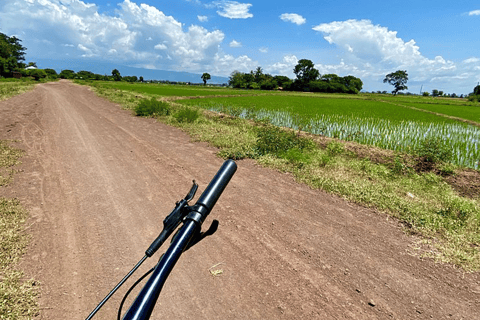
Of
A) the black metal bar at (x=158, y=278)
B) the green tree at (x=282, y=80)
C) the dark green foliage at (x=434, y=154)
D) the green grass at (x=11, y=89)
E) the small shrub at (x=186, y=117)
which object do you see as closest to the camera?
the black metal bar at (x=158, y=278)

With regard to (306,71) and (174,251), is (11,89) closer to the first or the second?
(174,251)

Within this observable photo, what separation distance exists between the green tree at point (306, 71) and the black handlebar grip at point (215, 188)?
92.5 m

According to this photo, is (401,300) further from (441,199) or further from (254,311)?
(441,199)

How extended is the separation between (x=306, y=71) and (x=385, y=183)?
91.7 metres

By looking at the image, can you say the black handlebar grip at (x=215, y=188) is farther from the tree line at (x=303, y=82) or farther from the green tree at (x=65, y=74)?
the green tree at (x=65, y=74)

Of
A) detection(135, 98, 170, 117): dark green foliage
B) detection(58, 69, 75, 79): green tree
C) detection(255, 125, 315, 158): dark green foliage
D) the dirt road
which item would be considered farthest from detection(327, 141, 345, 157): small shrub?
detection(58, 69, 75, 79): green tree

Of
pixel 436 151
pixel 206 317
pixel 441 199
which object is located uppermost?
pixel 436 151

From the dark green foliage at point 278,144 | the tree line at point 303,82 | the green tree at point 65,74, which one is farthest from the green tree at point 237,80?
the dark green foliage at point 278,144

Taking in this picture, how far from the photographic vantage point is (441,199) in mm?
5164

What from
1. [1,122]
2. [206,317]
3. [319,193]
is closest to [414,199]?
[319,193]

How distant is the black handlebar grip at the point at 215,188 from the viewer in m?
1.04

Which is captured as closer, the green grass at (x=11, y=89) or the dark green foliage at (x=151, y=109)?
the dark green foliage at (x=151, y=109)

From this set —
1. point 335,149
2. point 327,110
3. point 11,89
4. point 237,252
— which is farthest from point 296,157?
point 11,89

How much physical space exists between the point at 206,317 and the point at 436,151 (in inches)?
311
